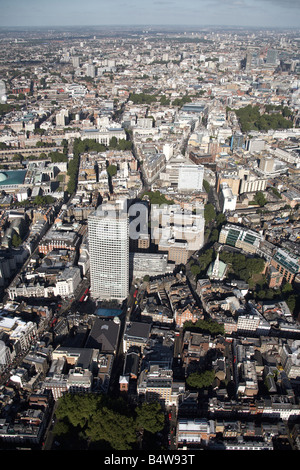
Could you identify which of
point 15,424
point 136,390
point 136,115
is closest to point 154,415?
point 136,390

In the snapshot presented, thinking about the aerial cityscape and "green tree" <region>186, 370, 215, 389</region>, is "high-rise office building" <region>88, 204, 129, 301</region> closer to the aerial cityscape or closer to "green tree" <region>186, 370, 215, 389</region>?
the aerial cityscape

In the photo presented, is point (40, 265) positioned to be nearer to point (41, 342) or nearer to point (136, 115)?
point (41, 342)

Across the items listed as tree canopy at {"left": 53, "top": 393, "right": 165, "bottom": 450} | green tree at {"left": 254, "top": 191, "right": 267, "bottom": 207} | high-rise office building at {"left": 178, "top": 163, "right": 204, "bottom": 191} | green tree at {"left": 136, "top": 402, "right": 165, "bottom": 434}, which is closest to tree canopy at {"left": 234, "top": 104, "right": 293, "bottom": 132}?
green tree at {"left": 254, "top": 191, "right": 267, "bottom": 207}

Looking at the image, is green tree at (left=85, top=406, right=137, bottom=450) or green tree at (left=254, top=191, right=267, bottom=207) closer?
green tree at (left=85, top=406, right=137, bottom=450)

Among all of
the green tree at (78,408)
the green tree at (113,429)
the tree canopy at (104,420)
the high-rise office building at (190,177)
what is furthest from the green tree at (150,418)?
the high-rise office building at (190,177)

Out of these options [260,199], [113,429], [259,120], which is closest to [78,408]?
[113,429]

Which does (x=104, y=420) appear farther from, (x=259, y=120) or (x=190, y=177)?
(x=259, y=120)

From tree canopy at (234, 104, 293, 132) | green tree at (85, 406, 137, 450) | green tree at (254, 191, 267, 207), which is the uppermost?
tree canopy at (234, 104, 293, 132)
